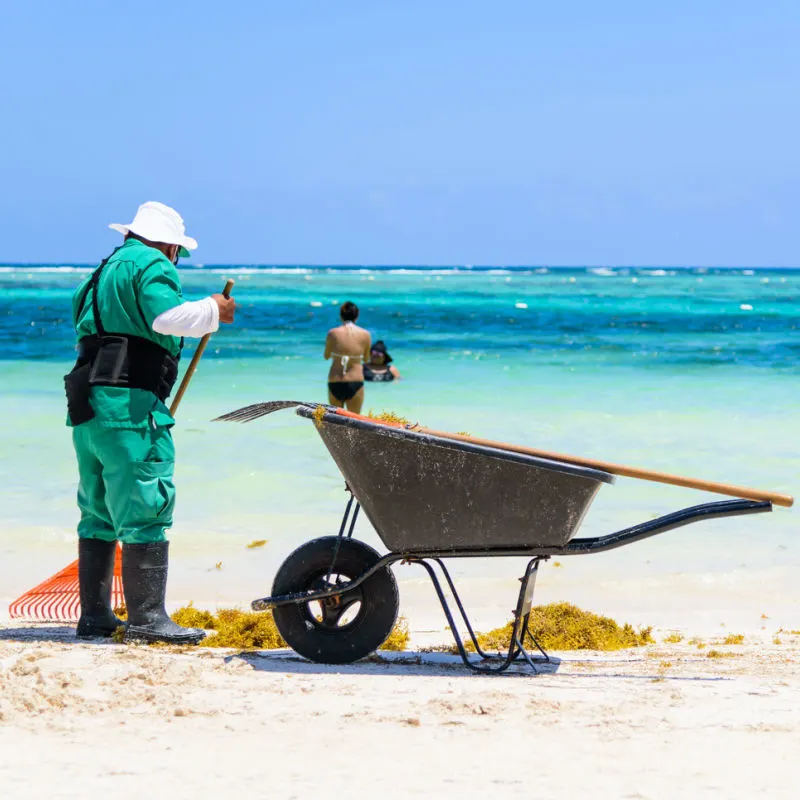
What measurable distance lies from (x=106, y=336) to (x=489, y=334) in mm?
29787

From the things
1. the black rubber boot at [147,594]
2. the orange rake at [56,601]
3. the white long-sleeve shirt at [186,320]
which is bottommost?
the orange rake at [56,601]

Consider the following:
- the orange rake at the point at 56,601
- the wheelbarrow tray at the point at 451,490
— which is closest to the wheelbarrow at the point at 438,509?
the wheelbarrow tray at the point at 451,490

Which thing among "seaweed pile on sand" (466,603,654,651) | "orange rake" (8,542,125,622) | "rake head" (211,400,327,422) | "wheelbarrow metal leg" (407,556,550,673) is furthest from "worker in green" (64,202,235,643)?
"seaweed pile on sand" (466,603,654,651)

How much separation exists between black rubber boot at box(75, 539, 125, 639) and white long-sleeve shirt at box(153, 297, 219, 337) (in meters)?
0.85

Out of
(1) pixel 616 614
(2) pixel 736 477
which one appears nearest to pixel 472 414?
(2) pixel 736 477

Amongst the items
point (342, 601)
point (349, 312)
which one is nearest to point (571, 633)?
point (342, 601)

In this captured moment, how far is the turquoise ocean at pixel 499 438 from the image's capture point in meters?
5.54

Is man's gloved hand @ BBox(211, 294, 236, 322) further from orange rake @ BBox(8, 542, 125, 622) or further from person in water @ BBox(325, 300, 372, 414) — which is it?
person in water @ BBox(325, 300, 372, 414)

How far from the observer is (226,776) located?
8.79ft

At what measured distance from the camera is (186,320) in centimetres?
368

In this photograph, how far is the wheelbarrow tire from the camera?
12.2 ft

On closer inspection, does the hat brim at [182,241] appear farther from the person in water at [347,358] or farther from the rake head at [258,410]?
the person in water at [347,358]

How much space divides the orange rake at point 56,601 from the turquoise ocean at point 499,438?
752mm

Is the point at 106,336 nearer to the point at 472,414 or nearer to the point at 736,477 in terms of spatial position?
the point at 736,477
